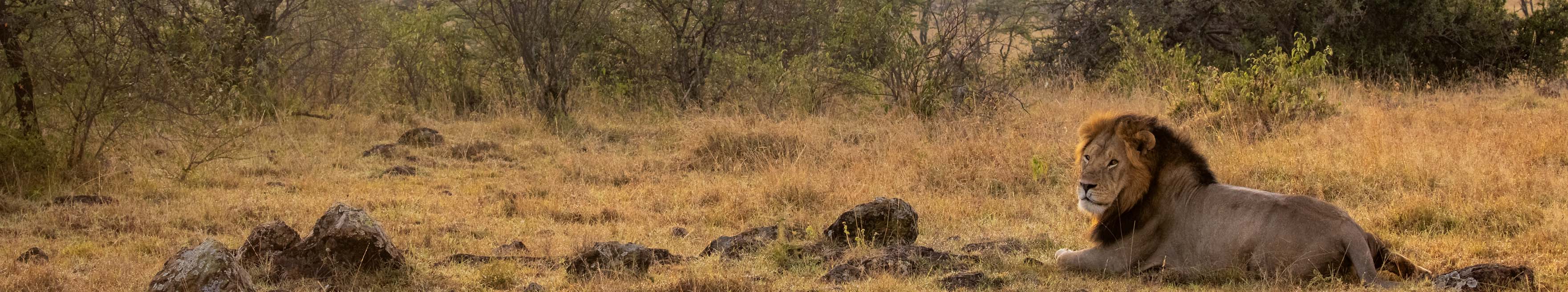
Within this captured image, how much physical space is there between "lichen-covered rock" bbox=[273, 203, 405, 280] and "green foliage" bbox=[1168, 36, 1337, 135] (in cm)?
680

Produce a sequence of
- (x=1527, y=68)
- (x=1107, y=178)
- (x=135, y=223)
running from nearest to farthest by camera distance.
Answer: (x=1107, y=178), (x=135, y=223), (x=1527, y=68)

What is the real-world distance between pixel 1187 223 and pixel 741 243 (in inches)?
91.9

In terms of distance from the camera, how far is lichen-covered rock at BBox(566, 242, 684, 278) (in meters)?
5.76

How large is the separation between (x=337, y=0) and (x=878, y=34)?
24.5 ft

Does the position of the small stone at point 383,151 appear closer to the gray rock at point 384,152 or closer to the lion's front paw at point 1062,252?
the gray rock at point 384,152

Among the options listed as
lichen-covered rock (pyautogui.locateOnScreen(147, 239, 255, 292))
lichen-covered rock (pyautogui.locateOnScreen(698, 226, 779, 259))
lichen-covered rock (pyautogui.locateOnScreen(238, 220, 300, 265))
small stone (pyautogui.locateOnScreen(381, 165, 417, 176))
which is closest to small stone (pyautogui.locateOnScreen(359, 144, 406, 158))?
small stone (pyautogui.locateOnScreen(381, 165, 417, 176))

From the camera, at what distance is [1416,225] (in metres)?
6.71

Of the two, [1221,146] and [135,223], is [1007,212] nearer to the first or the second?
[1221,146]

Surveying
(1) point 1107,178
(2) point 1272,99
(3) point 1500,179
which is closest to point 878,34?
(2) point 1272,99

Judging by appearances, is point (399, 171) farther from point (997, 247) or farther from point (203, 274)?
point (997, 247)

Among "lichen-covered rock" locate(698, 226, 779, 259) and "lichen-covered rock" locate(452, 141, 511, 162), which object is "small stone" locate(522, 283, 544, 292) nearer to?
"lichen-covered rock" locate(698, 226, 779, 259)

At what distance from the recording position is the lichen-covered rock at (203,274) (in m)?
4.90

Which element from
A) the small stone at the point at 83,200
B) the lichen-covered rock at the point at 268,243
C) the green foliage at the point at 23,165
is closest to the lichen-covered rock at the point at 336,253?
the lichen-covered rock at the point at 268,243

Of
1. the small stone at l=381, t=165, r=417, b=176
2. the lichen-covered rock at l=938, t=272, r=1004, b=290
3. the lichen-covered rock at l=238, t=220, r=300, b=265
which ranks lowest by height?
the small stone at l=381, t=165, r=417, b=176
